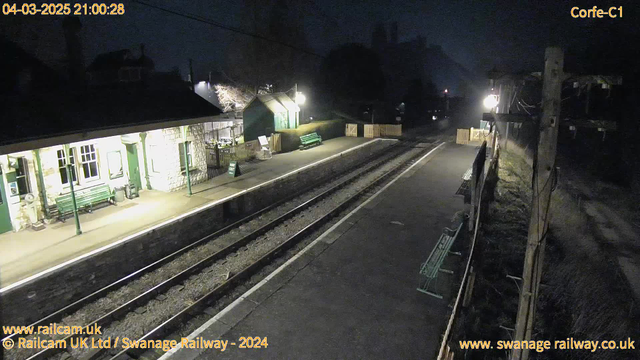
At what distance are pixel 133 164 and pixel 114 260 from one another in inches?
233

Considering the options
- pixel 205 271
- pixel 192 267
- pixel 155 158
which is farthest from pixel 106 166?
pixel 205 271

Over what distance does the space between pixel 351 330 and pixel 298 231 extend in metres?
5.94

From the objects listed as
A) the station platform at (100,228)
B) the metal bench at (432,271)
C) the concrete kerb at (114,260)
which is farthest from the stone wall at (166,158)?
the metal bench at (432,271)

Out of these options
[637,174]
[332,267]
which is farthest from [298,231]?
[637,174]

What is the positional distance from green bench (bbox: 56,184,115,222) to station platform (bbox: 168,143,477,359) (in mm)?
7562

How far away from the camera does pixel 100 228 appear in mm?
11008

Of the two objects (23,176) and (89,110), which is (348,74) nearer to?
(89,110)

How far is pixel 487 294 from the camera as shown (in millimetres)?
9039

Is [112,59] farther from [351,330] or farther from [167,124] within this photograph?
[351,330]

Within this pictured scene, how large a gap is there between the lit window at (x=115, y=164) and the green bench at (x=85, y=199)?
59cm

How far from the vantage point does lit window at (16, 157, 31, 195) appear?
35.3 ft

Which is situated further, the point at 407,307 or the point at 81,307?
the point at 81,307

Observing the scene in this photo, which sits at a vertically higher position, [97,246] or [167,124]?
[167,124]

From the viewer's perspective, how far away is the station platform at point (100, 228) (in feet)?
28.8
